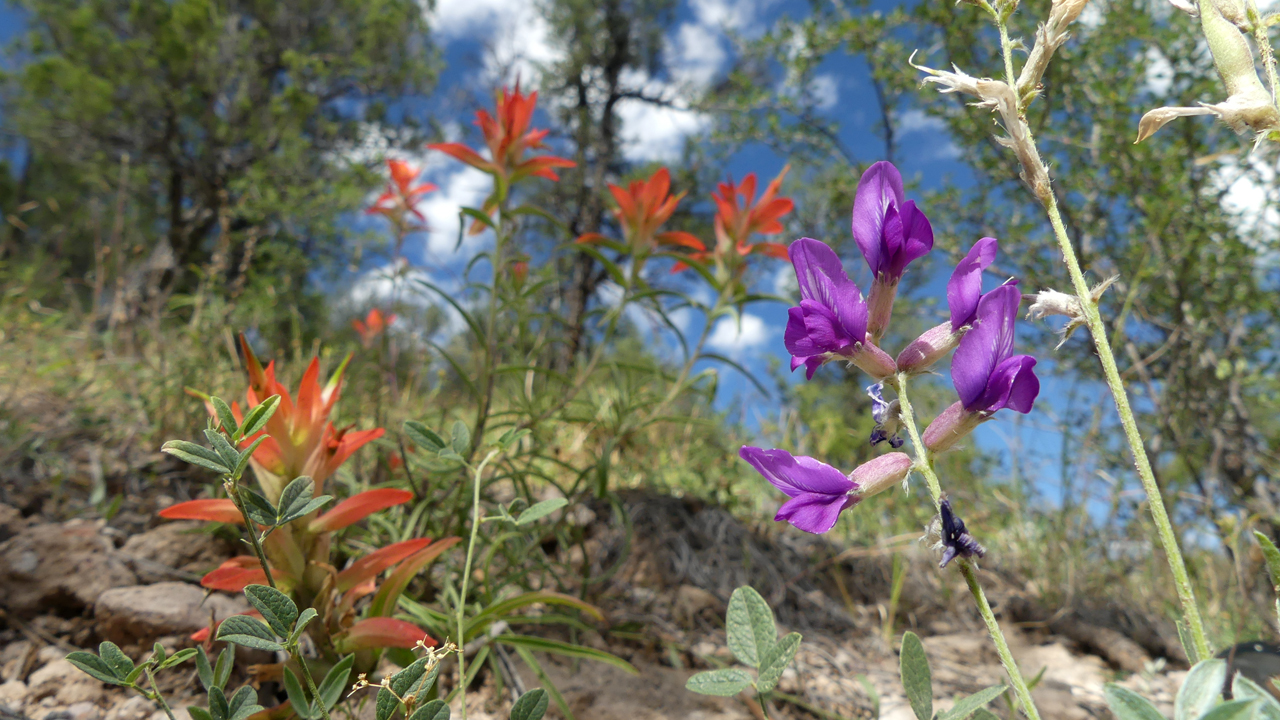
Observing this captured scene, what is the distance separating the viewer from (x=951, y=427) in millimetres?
536

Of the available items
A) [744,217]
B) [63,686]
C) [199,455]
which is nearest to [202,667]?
[199,455]

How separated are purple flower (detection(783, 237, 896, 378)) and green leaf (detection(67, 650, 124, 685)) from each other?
730 millimetres

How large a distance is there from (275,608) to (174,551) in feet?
3.28

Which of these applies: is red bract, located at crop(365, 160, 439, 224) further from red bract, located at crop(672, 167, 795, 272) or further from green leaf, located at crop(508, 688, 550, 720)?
green leaf, located at crop(508, 688, 550, 720)

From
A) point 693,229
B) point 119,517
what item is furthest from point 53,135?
point 119,517

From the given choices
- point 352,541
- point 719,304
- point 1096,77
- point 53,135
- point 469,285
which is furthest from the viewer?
point 53,135

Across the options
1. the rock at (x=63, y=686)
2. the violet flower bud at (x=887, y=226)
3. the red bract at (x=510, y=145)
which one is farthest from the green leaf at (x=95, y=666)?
the red bract at (x=510, y=145)

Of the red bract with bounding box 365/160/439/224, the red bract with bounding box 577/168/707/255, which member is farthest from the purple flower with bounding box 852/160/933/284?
the red bract with bounding box 365/160/439/224

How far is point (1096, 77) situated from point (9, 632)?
414 cm

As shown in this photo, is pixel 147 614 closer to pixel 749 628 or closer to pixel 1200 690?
pixel 749 628

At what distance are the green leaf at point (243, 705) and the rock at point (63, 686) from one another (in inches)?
22.5

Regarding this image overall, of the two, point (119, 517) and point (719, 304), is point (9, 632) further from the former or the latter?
point (719, 304)

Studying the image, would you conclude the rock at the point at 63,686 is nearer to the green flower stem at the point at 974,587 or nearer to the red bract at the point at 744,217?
the green flower stem at the point at 974,587

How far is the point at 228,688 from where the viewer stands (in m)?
1.00
